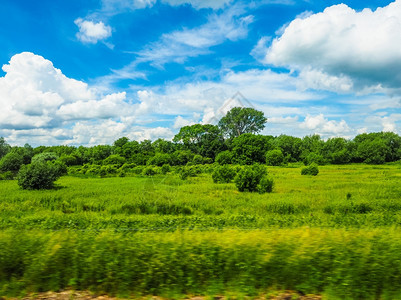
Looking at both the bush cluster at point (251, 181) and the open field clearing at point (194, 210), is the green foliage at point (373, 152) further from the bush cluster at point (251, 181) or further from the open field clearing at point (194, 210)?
the bush cluster at point (251, 181)

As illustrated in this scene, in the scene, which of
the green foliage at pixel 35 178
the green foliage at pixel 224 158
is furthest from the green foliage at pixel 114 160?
the green foliage at pixel 35 178

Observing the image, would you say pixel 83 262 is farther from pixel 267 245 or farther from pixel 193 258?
pixel 267 245

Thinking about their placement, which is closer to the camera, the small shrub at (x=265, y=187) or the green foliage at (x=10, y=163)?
the small shrub at (x=265, y=187)

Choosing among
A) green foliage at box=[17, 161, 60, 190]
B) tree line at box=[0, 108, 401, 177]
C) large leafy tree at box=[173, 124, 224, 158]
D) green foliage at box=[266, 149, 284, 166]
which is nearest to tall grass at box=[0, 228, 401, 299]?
green foliage at box=[17, 161, 60, 190]

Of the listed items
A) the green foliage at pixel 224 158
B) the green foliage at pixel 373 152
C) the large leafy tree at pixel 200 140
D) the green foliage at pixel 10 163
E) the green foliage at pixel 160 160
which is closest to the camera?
the green foliage at pixel 10 163

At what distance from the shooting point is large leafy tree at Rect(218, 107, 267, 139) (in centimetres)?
8188

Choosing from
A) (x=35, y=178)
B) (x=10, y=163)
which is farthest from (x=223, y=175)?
(x=10, y=163)

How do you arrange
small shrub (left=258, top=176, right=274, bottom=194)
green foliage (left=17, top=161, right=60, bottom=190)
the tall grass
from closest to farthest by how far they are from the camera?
1. the tall grass
2. small shrub (left=258, top=176, right=274, bottom=194)
3. green foliage (left=17, top=161, right=60, bottom=190)

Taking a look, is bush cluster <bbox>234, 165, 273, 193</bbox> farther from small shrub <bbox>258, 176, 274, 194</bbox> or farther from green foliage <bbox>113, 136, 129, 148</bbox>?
green foliage <bbox>113, 136, 129, 148</bbox>

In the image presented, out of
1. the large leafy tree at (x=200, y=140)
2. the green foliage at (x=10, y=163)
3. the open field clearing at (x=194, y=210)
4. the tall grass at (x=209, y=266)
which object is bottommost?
the open field clearing at (x=194, y=210)

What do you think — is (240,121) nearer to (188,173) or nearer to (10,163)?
(188,173)

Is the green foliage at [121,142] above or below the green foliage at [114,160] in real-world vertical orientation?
above

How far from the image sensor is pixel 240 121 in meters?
83.6

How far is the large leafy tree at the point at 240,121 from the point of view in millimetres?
81875
